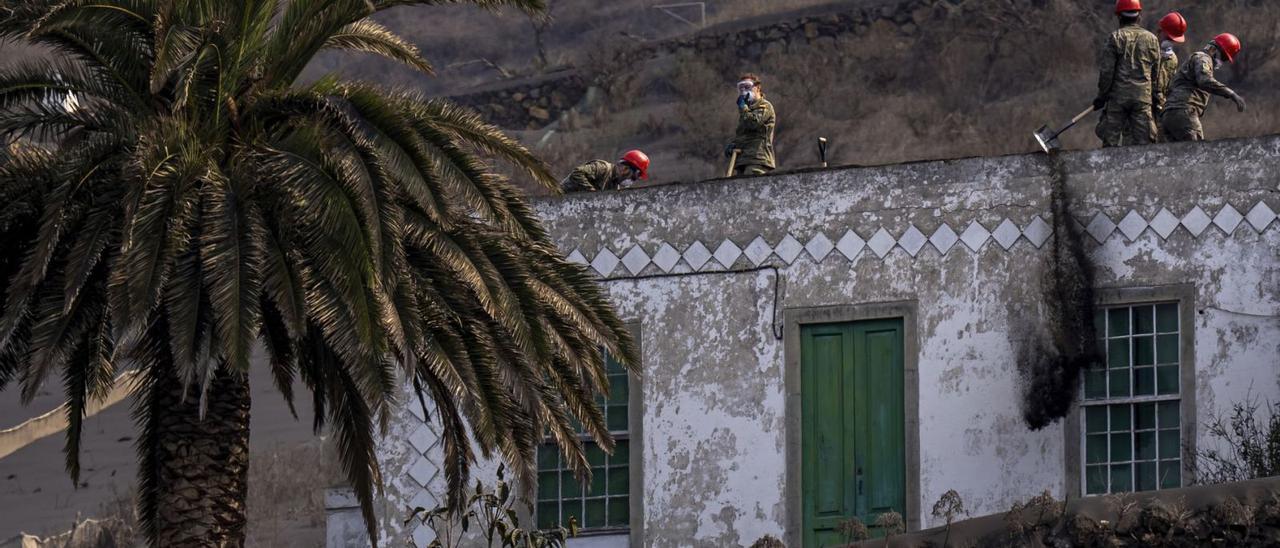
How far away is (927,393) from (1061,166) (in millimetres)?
2424

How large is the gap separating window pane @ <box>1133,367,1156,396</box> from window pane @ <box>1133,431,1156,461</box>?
362mm

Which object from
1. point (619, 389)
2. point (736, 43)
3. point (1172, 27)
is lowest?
point (619, 389)

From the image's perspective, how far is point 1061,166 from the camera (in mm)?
19656

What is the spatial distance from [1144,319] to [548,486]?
225 inches

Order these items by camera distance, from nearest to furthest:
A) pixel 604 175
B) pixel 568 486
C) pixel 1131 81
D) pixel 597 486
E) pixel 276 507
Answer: pixel 597 486 < pixel 568 486 < pixel 1131 81 < pixel 604 175 < pixel 276 507

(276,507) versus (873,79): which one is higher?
(873,79)

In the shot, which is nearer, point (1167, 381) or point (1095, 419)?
point (1167, 381)

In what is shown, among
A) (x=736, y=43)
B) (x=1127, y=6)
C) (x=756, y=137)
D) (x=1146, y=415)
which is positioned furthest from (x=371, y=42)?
(x=736, y=43)

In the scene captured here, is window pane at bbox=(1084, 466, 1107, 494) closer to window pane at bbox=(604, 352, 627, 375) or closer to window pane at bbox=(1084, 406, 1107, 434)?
window pane at bbox=(1084, 406, 1107, 434)

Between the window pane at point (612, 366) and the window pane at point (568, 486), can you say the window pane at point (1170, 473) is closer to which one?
the window pane at point (612, 366)

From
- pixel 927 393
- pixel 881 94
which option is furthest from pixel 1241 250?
pixel 881 94

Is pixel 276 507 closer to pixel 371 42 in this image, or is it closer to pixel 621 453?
pixel 621 453

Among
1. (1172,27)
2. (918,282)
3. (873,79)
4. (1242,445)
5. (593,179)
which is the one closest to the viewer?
(1242,445)

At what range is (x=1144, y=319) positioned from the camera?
64.0ft
